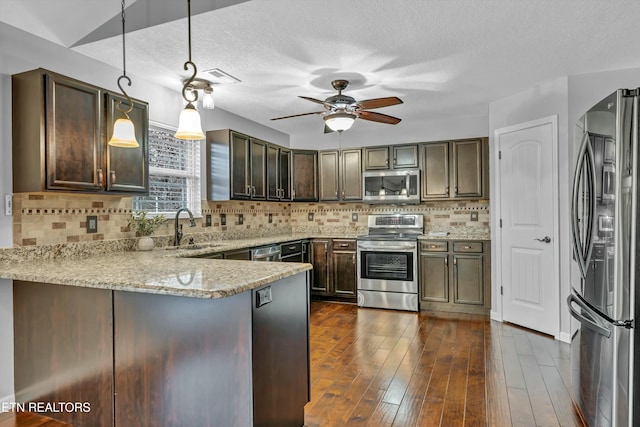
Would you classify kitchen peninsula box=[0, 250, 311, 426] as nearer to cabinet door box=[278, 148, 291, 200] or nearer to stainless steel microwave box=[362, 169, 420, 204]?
cabinet door box=[278, 148, 291, 200]

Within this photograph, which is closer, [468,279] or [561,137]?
[561,137]

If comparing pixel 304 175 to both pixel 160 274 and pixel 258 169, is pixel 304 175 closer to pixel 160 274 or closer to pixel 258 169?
pixel 258 169

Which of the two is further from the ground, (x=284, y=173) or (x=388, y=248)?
(x=284, y=173)

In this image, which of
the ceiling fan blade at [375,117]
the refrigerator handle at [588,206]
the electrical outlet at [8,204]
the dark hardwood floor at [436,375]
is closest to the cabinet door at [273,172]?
the ceiling fan blade at [375,117]

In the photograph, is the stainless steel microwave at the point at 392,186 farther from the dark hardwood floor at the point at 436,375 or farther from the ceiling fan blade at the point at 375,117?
the dark hardwood floor at the point at 436,375

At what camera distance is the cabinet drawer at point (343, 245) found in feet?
16.3

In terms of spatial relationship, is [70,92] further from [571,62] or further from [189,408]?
[571,62]

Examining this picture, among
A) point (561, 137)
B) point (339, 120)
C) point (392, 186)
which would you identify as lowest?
point (392, 186)


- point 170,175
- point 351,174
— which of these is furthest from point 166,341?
point 351,174

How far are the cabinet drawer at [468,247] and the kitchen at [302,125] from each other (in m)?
0.24

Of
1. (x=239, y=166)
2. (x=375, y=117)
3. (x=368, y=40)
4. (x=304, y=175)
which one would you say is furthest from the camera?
(x=304, y=175)

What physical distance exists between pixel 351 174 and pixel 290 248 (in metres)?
1.45

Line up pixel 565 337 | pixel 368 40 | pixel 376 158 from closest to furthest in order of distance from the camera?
pixel 368 40
pixel 565 337
pixel 376 158

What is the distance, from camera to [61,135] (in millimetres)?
2416
